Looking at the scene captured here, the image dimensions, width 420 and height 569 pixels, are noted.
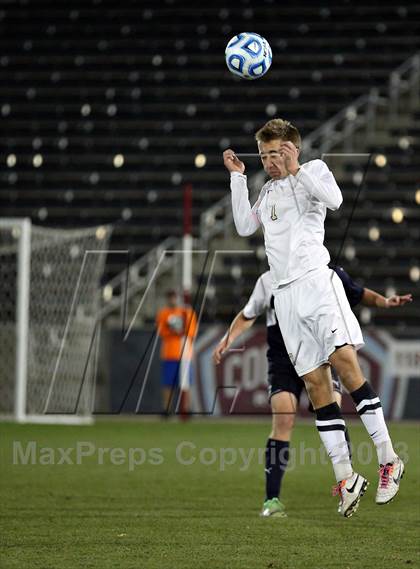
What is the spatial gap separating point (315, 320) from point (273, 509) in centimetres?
170

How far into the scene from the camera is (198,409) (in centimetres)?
1608

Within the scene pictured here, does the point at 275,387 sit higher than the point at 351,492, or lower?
higher

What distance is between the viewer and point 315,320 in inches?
237

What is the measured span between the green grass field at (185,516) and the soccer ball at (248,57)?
2.46 meters

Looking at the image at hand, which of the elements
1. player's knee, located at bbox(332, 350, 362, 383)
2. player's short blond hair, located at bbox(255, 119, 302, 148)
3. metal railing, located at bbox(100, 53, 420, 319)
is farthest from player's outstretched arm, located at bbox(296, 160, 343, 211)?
metal railing, located at bbox(100, 53, 420, 319)

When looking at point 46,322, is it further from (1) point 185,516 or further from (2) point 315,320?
(2) point 315,320

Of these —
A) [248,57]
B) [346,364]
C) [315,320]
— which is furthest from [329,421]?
[248,57]

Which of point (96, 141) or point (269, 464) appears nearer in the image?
point (269, 464)

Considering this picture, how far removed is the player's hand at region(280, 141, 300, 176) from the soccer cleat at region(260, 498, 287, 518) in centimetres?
223

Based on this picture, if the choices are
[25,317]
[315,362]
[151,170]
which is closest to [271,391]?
[315,362]

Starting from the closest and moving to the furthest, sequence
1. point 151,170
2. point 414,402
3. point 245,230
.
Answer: point 245,230, point 414,402, point 151,170

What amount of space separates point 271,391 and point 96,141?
46.2 feet

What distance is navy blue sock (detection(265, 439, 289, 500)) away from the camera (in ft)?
24.2

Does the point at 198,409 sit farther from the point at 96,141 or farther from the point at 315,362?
the point at 315,362
